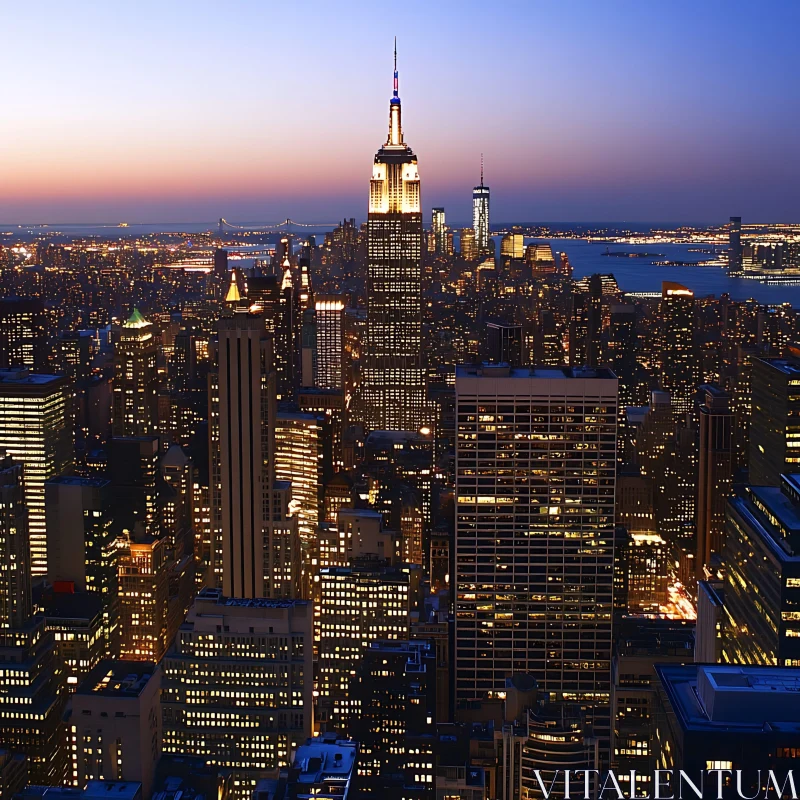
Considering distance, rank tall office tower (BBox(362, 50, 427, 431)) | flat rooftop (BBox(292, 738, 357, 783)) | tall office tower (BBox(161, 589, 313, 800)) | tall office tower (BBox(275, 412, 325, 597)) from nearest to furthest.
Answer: flat rooftop (BBox(292, 738, 357, 783))
tall office tower (BBox(161, 589, 313, 800))
tall office tower (BBox(275, 412, 325, 597))
tall office tower (BBox(362, 50, 427, 431))

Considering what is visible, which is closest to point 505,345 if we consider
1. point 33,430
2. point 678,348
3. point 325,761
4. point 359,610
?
point 678,348

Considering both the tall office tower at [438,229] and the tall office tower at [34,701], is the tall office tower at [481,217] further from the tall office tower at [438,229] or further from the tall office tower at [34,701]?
the tall office tower at [34,701]

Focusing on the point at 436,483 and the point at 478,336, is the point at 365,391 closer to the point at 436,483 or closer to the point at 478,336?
the point at 478,336

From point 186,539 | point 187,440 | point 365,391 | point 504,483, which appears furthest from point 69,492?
point 365,391

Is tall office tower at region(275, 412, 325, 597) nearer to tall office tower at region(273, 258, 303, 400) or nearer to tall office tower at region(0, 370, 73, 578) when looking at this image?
A: tall office tower at region(0, 370, 73, 578)

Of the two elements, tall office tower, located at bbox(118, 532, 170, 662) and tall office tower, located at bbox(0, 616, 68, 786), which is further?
tall office tower, located at bbox(118, 532, 170, 662)

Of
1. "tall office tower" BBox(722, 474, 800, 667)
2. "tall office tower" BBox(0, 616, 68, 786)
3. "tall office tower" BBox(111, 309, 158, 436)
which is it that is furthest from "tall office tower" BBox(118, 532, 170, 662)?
"tall office tower" BBox(722, 474, 800, 667)

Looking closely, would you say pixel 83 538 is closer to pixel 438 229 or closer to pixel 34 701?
pixel 34 701
